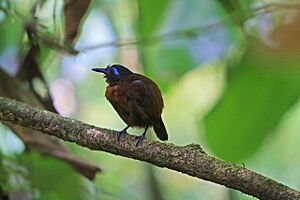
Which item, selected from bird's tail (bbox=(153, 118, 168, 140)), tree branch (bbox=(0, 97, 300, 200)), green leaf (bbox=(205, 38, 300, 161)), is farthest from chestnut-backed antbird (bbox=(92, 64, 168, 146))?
green leaf (bbox=(205, 38, 300, 161))

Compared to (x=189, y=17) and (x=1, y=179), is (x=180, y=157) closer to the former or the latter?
(x=1, y=179)

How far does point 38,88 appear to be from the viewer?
4.84ft

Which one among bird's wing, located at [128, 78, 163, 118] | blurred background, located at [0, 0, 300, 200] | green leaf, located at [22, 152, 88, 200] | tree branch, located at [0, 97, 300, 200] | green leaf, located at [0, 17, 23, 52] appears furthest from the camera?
green leaf, located at [0, 17, 23, 52]

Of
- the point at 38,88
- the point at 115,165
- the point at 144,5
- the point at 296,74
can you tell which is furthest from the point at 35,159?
the point at 115,165

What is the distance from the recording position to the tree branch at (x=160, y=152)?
35.1 inches

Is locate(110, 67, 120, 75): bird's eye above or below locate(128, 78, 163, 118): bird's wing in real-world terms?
above

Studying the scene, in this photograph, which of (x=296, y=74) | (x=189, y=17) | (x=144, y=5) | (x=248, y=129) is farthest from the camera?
(x=189, y=17)

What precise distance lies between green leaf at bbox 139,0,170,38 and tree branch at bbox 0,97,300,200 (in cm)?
55

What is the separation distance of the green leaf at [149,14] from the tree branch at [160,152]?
55 centimetres

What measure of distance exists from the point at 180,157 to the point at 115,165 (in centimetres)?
199

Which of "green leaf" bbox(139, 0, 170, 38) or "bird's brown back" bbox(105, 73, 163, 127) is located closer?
"bird's brown back" bbox(105, 73, 163, 127)

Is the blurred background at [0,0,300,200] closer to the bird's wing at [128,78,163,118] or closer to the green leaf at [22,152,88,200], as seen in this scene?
the green leaf at [22,152,88,200]

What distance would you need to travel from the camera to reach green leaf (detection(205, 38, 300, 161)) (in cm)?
141

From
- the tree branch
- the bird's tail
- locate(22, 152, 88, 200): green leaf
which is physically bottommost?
the tree branch
